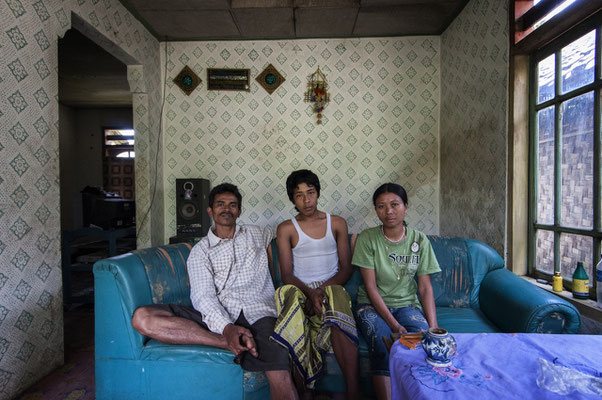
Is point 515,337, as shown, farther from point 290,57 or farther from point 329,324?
point 290,57

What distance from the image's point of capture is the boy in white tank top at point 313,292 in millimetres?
1571

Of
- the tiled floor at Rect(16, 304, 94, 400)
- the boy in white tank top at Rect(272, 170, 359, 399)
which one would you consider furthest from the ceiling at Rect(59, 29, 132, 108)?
the boy in white tank top at Rect(272, 170, 359, 399)

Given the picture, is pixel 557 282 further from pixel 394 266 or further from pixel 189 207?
pixel 189 207

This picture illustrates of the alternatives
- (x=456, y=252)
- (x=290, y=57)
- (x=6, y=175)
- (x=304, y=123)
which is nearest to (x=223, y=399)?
(x=456, y=252)

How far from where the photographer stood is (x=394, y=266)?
6.10 feet

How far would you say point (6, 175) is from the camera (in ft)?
6.44

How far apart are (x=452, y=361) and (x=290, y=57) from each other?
3713 millimetres

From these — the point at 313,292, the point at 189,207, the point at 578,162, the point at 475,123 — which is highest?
the point at 475,123

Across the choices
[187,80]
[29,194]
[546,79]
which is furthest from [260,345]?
[187,80]

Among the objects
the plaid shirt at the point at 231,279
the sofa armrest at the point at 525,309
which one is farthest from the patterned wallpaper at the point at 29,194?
the sofa armrest at the point at 525,309

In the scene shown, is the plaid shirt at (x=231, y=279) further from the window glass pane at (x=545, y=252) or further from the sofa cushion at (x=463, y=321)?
the window glass pane at (x=545, y=252)

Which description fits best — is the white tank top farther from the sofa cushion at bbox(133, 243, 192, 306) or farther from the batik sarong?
the sofa cushion at bbox(133, 243, 192, 306)

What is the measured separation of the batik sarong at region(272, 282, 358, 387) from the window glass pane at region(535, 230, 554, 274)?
62.4 inches

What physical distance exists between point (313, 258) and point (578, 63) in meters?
1.99
